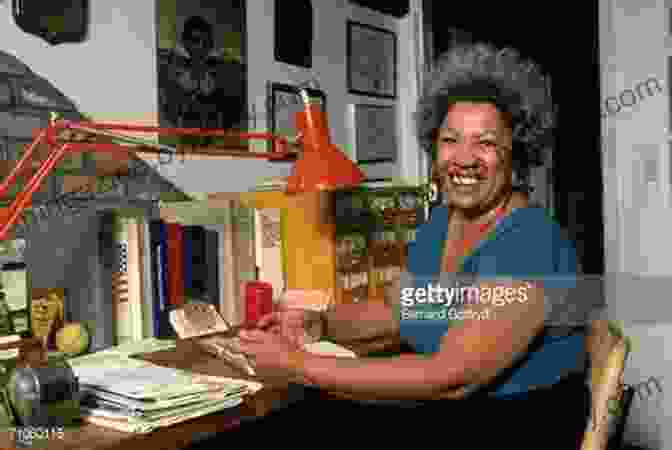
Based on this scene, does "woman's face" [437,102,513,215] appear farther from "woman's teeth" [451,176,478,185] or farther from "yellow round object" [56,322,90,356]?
"yellow round object" [56,322,90,356]

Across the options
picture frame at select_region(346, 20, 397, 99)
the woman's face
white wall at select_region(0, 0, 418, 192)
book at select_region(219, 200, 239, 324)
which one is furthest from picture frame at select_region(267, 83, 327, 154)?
the woman's face

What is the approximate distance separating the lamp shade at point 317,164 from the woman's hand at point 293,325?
28 cm

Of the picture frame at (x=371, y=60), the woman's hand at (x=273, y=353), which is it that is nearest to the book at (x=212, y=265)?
the woman's hand at (x=273, y=353)

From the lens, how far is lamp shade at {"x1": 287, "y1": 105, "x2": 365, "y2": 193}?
1539 mm

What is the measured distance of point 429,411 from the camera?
134 cm

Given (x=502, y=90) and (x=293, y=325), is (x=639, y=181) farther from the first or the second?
(x=293, y=325)

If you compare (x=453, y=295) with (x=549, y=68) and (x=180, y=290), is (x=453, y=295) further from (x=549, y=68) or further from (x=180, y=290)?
(x=549, y=68)

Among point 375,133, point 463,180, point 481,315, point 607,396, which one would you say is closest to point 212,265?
point 463,180

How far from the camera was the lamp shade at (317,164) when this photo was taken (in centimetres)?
154

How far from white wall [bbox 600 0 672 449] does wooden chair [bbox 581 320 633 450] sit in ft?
4.69

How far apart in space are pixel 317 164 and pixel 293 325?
364mm

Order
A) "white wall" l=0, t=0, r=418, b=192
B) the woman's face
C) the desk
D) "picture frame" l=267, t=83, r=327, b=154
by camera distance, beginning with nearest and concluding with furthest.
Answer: the desk
the woman's face
"white wall" l=0, t=0, r=418, b=192
"picture frame" l=267, t=83, r=327, b=154

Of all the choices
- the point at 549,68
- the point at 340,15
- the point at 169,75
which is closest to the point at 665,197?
the point at 340,15

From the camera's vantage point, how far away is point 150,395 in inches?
42.1
